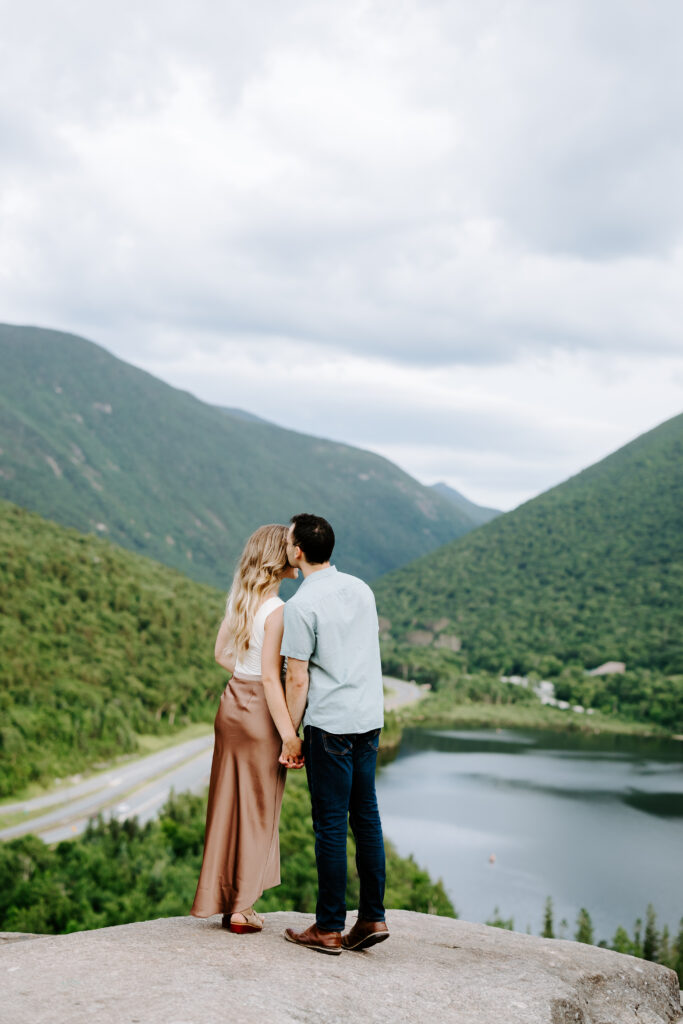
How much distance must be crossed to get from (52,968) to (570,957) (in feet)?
10.2

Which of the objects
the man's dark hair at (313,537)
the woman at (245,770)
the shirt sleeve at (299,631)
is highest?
the man's dark hair at (313,537)

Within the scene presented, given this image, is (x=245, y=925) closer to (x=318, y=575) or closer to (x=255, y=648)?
(x=255, y=648)

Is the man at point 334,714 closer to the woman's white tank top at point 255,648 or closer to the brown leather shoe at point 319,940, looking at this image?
the brown leather shoe at point 319,940

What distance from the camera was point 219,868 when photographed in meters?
5.02

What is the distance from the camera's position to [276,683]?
15.9ft

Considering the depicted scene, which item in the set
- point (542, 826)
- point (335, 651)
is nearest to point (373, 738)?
point (335, 651)

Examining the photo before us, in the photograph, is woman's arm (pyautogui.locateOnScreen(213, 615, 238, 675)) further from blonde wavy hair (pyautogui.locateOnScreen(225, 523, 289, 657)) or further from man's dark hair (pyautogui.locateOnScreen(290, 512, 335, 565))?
man's dark hair (pyautogui.locateOnScreen(290, 512, 335, 565))

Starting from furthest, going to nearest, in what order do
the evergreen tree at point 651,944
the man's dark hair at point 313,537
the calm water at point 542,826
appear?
the calm water at point 542,826
the evergreen tree at point 651,944
the man's dark hair at point 313,537

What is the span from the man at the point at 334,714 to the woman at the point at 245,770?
204 millimetres

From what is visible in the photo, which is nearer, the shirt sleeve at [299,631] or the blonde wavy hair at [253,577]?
the shirt sleeve at [299,631]

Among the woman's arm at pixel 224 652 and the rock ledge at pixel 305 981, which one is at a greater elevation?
the woman's arm at pixel 224 652

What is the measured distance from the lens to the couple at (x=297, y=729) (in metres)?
4.73

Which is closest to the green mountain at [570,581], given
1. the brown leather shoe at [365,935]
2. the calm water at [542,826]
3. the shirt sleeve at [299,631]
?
the calm water at [542,826]

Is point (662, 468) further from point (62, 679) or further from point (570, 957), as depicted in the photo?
point (570, 957)
